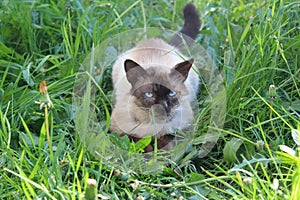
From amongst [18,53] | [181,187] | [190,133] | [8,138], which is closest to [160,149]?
[190,133]

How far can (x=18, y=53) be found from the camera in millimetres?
3012

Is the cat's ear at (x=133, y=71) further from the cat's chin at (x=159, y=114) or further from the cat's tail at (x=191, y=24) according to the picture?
the cat's tail at (x=191, y=24)

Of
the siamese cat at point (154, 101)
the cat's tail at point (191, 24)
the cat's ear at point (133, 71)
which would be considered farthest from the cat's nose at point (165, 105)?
the cat's tail at point (191, 24)

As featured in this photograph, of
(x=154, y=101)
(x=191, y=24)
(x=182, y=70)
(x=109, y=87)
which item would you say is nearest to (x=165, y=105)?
(x=154, y=101)

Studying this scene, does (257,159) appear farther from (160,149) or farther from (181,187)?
(160,149)

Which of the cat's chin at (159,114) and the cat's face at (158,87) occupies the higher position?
the cat's face at (158,87)

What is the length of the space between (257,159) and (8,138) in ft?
3.11

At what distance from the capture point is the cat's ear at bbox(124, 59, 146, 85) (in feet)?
A: 7.86

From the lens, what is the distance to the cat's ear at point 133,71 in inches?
94.3

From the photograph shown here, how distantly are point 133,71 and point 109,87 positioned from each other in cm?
47

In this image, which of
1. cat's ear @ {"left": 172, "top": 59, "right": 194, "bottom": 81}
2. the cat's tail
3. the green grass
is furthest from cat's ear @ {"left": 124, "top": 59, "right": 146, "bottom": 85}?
the cat's tail

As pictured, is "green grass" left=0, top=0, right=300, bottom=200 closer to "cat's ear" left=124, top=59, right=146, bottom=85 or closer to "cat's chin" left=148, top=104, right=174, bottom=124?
"cat's chin" left=148, top=104, right=174, bottom=124

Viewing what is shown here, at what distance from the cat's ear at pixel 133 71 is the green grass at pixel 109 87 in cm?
32

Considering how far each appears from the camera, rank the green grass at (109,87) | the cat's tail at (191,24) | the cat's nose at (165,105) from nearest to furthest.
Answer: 1. the green grass at (109,87)
2. the cat's nose at (165,105)
3. the cat's tail at (191,24)
